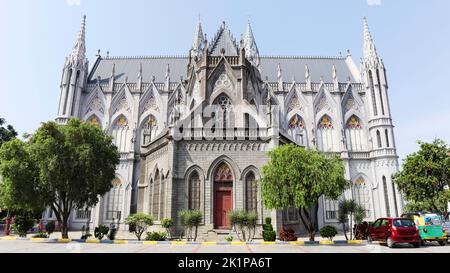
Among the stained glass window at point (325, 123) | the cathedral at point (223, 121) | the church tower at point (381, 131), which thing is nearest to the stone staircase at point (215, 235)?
the cathedral at point (223, 121)

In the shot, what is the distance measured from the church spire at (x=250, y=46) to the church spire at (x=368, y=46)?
612 inches

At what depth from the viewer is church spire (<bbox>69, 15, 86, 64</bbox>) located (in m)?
38.7

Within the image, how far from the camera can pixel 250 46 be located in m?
44.2

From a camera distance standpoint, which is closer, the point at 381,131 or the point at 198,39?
the point at 381,131

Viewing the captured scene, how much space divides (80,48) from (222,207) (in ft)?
107

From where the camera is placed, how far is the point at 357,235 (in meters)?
19.3

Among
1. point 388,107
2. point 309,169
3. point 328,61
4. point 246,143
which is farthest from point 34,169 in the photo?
point 328,61

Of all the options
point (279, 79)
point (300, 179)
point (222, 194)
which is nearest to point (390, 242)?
point (300, 179)

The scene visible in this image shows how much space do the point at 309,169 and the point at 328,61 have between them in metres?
34.2

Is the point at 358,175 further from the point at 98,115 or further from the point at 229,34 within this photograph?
the point at 98,115

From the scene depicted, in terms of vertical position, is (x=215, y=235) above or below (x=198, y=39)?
below

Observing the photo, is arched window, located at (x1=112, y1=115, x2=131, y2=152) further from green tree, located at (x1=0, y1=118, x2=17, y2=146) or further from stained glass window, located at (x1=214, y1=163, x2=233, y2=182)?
stained glass window, located at (x1=214, y1=163, x2=233, y2=182)

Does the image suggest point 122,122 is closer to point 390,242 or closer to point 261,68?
point 261,68

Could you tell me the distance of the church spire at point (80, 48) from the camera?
1524 inches
